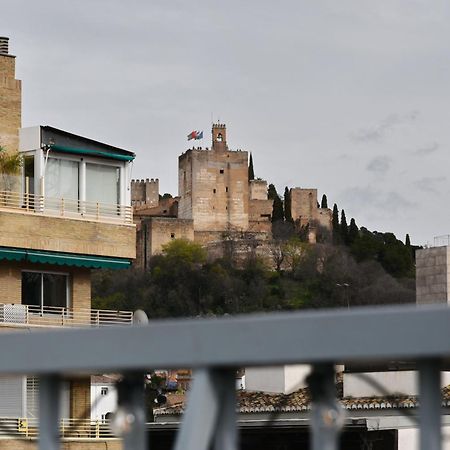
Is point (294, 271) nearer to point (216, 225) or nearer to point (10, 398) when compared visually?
point (216, 225)

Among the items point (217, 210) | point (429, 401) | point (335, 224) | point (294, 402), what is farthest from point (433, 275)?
point (335, 224)

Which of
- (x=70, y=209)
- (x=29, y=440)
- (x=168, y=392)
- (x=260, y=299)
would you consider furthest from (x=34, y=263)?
(x=260, y=299)

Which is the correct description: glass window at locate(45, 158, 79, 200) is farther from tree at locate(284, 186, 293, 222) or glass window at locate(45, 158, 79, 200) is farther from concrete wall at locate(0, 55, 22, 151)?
tree at locate(284, 186, 293, 222)

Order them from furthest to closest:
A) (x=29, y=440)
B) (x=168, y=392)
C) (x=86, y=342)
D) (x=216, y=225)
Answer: (x=216, y=225) → (x=168, y=392) → (x=29, y=440) → (x=86, y=342)

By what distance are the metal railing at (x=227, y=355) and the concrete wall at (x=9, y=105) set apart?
2800 centimetres

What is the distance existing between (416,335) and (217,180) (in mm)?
162107

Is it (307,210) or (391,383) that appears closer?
(391,383)

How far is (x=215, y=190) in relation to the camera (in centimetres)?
16550

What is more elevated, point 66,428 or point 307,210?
point 307,210

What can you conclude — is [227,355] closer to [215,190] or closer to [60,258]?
[60,258]

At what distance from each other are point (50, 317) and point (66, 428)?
3.44m

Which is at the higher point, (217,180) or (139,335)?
(217,180)

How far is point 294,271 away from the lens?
152375 millimetres

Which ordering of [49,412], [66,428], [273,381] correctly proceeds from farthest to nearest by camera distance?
[273,381]
[66,428]
[49,412]
